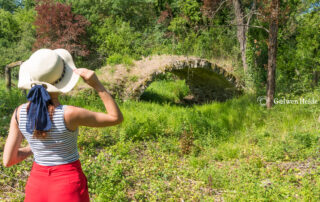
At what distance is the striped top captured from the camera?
1828 millimetres

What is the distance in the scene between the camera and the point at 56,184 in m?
1.83

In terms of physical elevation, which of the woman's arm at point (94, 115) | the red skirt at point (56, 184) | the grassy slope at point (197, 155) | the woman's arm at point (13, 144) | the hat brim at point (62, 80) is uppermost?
the hat brim at point (62, 80)

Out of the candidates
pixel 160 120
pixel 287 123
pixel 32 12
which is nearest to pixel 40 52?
pixel 160 120

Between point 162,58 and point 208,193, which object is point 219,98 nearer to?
point 162,58

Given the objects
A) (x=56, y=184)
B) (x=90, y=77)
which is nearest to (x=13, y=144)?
(x=56, y=184)

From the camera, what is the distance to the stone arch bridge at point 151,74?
27.5ft

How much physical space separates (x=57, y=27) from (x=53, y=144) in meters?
16.3

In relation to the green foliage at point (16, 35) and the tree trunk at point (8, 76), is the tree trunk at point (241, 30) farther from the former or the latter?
the green foliage at point (16, 35)

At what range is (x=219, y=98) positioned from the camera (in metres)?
12.3

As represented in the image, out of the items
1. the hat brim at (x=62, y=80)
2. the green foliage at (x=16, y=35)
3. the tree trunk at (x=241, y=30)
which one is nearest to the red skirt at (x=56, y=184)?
the hat brim at (x=62, y=80)

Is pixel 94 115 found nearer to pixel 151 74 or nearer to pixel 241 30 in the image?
pixel 151 74

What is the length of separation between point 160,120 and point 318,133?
3257 mm

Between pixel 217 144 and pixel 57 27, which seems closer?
pixel 217 144

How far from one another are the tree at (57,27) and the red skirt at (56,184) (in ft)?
51.2
